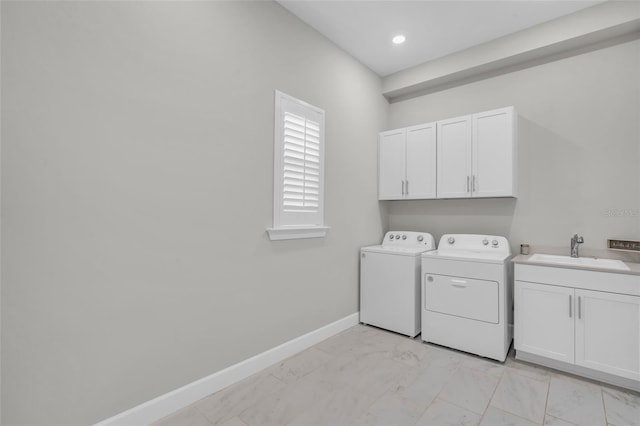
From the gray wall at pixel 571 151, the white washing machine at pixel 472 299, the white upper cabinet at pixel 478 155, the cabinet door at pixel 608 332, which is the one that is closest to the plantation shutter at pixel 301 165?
the white washing machine at pixel 472 299

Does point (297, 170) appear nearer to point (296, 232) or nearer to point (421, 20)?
point (296, 232)

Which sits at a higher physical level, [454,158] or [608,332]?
[454,158]

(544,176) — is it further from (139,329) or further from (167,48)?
(139,329)

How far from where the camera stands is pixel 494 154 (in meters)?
2.87

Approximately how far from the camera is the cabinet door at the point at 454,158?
9.99ft

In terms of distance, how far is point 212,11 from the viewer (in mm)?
2035

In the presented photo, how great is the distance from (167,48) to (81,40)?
435mm

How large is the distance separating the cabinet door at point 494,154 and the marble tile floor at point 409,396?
150cm

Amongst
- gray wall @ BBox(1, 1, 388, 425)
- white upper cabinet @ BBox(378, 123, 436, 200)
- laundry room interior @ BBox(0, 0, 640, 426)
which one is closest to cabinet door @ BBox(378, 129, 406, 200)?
white upper cabinet @ BBox(378, 123, 436, 200)

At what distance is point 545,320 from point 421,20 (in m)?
2.74

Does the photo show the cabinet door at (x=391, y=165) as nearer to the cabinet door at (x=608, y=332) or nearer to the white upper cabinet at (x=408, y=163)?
the white upper cabinet at (x=408, y=163)

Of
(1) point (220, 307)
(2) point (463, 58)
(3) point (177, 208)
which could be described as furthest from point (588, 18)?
(1) point (220, 307)

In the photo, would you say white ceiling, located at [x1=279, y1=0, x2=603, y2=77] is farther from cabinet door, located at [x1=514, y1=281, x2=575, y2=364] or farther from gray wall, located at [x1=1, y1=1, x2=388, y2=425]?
cabinet door, located at [x1=514, y1=281, x2=575, y2=364]

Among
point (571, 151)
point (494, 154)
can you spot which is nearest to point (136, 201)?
point (494, 154)
